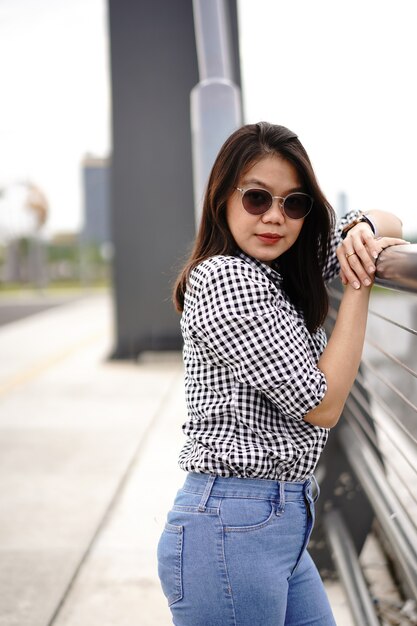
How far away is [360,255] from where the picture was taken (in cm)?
171

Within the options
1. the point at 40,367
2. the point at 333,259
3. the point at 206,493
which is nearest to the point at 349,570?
the point at 333,259

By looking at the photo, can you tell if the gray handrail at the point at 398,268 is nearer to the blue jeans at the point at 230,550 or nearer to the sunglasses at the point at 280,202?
the sunglasses at the point at 280,202

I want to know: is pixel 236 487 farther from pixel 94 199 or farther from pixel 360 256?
pixel 94 199

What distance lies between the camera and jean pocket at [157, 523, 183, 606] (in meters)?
1.56

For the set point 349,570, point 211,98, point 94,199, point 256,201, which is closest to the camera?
point 256,201

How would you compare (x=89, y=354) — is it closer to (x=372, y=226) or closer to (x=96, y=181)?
(x=372, y=226)

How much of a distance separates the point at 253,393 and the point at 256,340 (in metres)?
0.13

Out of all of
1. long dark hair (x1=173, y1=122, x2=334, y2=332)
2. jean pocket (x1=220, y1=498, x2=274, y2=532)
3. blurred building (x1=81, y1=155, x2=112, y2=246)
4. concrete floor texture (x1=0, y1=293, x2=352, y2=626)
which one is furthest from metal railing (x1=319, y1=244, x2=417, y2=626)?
blurred building (x1=81, y1=155, x2=112, y2=246)

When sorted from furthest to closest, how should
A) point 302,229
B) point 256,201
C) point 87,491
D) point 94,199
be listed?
1. point 94,199
2. point 87,491
3. point 302,229
4. point 256,201

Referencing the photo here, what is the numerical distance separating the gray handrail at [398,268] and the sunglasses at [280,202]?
20cm

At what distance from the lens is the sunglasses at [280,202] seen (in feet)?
5.36

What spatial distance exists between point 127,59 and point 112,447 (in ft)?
20.8

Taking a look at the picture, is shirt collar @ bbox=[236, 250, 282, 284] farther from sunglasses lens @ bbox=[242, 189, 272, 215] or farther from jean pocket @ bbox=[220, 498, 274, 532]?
jean pocket @ bbox=[220, 498, 274, 532]

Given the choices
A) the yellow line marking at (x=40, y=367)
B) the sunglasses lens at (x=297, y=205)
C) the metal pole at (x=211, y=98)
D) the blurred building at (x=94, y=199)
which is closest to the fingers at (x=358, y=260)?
the sunglasses lens at (x=297, y=205)
